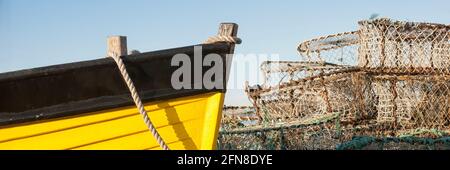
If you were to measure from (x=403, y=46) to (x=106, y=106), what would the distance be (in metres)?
7.92

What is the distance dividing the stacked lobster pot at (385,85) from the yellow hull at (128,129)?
18.2ft

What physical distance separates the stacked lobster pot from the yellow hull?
5.54m

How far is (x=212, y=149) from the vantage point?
4.52 meters

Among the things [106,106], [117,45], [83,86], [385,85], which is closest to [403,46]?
[385,85]

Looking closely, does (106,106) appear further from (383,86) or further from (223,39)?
(383,86)

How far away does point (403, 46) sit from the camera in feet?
34.8

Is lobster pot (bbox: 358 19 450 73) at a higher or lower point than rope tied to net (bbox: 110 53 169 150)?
higher

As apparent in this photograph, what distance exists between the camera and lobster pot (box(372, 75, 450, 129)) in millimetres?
10247

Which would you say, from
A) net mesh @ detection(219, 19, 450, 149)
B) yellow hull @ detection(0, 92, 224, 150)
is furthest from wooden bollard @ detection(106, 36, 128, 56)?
net mesh @ detection(219, 19, 450, 149)

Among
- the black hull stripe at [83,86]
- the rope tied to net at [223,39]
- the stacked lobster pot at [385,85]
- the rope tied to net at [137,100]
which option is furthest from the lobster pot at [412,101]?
the rope tied to net at [137,100]

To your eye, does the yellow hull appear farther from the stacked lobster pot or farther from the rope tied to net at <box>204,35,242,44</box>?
the stacked lobster pot
